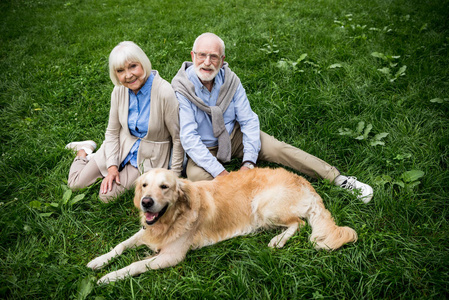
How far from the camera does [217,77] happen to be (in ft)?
10.5

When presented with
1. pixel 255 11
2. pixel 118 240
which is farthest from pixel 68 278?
pixel 255 11

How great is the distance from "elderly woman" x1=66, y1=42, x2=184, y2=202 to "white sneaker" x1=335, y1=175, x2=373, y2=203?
73.6 inches

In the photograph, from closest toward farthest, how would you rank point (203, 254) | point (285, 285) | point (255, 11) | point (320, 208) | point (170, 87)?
point (285, 285) < point (203, 254) < point (320, 208) < point (170, 87) < point (255, 11)

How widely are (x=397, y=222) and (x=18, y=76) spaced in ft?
21.3

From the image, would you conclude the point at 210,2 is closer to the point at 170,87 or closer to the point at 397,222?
the point at 170,87

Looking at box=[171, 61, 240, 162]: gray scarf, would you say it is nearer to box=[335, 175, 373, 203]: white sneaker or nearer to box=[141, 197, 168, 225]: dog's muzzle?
box=[141, 197, 168, 225]: dog's muzzle

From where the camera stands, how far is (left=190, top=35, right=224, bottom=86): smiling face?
297 centimetres

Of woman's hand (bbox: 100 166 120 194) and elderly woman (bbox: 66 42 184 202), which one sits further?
woman's hand (bbox: 100 166 120 194)

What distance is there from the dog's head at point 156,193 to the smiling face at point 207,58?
1264 millimetres

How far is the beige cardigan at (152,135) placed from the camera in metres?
2.95

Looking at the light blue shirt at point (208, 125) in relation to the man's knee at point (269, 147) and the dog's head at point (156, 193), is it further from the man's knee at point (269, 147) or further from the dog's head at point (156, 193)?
the dog's head at point (156, 193)

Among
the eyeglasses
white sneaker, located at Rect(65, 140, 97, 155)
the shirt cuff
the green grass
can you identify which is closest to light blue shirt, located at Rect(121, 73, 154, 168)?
the eyeglasses

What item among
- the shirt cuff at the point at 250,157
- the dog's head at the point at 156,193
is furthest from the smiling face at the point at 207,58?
the dog's head at the point at 156,193

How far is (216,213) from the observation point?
8.67 feet
